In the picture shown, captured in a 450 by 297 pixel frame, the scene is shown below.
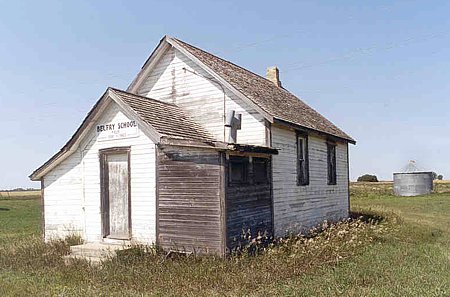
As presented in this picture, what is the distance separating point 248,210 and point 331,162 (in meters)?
8.08

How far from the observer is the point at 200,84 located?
1570 cm

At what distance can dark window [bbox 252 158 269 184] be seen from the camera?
13484 mm

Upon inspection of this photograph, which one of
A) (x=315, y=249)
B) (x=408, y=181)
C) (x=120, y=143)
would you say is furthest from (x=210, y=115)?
(x=408, y=181)

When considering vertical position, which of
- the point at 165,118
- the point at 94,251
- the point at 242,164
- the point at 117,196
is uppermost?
the point at 165,118

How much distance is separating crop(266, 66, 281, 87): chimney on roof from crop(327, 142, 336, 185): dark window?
14.2 ft

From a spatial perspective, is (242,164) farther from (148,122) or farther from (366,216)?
(366,216)

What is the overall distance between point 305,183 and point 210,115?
4289 millimetres

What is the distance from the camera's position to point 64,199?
15188 mm

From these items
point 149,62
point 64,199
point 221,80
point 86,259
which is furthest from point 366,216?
point 86,259

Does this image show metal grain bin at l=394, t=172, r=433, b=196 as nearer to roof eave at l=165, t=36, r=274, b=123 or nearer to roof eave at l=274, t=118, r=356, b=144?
roof eave at l=274, t=118, r=356, b=144

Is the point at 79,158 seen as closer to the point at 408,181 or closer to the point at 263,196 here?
the point at 263,196

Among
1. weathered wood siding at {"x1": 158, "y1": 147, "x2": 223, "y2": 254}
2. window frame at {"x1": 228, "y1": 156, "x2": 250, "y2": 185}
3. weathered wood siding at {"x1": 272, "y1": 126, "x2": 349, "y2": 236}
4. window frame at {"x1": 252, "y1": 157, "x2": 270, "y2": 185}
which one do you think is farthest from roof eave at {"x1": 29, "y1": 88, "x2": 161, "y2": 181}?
weathered wood siding at {"x1": 272, "y1": 126, "x2": 349, "y2": 236}

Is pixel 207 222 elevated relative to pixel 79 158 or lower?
lower

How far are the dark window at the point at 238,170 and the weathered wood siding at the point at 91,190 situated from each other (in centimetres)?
224
